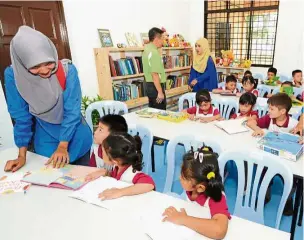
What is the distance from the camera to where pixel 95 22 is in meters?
3.65

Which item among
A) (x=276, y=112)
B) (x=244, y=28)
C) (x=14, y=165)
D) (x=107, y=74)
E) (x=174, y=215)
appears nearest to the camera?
(x=174, y=215)

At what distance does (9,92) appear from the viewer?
1271mm

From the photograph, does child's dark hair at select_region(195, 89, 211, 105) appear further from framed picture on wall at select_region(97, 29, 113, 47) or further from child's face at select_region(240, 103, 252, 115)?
framed picture on wall at select_region(97, 29, 113, 47)

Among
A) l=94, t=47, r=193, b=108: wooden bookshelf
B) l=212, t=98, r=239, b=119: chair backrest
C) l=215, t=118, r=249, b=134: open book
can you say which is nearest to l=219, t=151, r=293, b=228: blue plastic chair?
l=215, t=118, r=249, b=134: open book

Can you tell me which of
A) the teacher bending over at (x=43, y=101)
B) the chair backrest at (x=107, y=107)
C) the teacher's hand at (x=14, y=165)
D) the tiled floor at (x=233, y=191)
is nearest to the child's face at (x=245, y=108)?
the tiled floor at (x=233, y=191)

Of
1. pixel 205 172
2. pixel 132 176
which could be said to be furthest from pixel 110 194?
pixel 205 172

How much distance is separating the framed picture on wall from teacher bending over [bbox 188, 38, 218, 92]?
1.37 meters

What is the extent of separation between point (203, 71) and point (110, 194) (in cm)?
285

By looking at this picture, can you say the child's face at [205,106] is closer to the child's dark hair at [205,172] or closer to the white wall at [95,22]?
the child's dark hair at [205,172]

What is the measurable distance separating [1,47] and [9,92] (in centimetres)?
187

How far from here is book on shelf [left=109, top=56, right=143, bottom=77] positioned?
382cm

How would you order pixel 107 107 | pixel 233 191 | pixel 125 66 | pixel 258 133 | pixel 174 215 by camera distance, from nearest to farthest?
pixel 174 215 → pixel 258 133 → pixel 233 191 → pixel 107 107 → pixel 125 66

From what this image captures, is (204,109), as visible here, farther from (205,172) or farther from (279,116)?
(205,172)

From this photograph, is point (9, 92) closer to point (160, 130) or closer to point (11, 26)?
point (160, 130)
